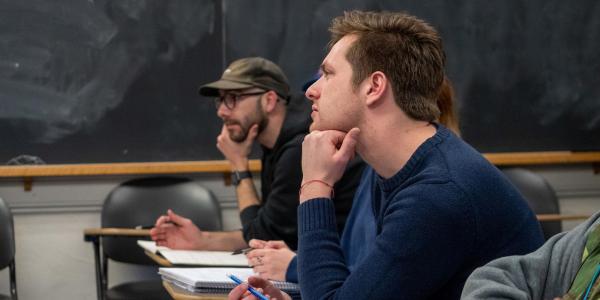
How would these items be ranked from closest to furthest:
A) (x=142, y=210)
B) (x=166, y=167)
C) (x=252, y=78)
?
1. (x=252, y=78)
2. (x=142, y=210)
3. (x=166, y=167)

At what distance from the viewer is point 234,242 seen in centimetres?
344

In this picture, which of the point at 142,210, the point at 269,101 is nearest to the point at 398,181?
the point at 269,101

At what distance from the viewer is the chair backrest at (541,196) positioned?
4289mm

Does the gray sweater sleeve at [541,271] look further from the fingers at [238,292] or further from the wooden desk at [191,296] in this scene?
the wooden desk at [191,296]

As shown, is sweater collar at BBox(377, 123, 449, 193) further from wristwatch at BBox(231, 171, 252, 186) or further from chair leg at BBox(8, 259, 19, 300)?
chair leg at BBox(8, 259, 19, 300)

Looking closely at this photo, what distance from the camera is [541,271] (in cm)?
155

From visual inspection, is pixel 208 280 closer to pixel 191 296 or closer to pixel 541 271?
pixel 191 296

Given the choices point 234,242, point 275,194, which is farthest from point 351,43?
point 234,242

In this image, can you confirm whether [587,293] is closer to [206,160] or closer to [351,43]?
[351,43]

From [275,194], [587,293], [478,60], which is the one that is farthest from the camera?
[478,60]

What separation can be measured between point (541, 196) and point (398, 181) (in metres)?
2.63

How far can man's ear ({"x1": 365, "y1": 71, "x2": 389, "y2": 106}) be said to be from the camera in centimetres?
189

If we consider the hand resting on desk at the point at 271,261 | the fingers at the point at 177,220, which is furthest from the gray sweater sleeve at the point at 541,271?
the fingers at the point at 177,220

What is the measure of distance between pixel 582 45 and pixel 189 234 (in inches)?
103
